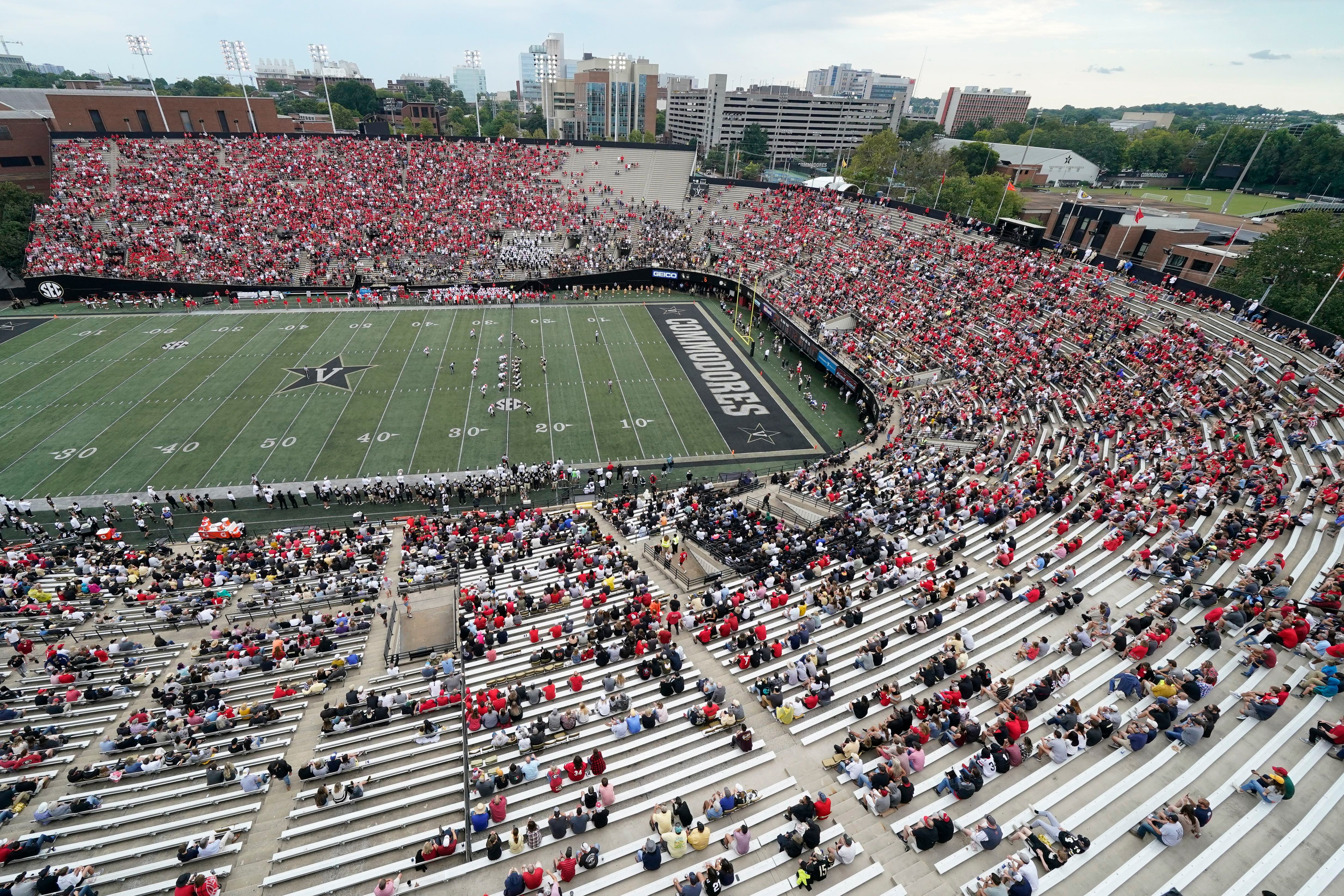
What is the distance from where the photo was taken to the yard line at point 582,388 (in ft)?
103

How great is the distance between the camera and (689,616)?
16.6 meters

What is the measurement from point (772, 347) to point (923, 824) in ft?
123

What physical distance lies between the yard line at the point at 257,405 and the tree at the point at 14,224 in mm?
23861

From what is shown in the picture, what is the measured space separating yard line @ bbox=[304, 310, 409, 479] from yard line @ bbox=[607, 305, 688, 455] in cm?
1587

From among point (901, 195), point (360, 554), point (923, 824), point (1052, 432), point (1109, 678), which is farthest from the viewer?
point (901, 195)

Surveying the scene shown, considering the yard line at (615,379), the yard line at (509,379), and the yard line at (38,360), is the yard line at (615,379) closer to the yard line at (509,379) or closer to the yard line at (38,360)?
the yard line at (509,379)

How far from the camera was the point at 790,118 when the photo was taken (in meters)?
164

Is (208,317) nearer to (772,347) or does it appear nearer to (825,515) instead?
(772,347)

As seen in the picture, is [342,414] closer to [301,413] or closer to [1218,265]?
[301,413]

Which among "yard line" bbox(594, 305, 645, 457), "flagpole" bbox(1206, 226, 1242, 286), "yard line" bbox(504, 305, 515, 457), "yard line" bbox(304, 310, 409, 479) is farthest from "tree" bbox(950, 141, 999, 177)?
"yard line" bbox(304, 310, 409, 479)

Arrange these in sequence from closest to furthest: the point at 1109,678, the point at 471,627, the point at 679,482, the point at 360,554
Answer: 1. the point at 1109,678
2. the point at 471,627
3. the point at 360,554
4. the point at 679,482

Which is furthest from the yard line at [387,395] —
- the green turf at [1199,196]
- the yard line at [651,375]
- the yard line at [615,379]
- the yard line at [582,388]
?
the green turf at [1199,196]

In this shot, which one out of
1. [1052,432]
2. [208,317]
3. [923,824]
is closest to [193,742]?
[923,824]

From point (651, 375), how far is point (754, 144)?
115981 millimetres
